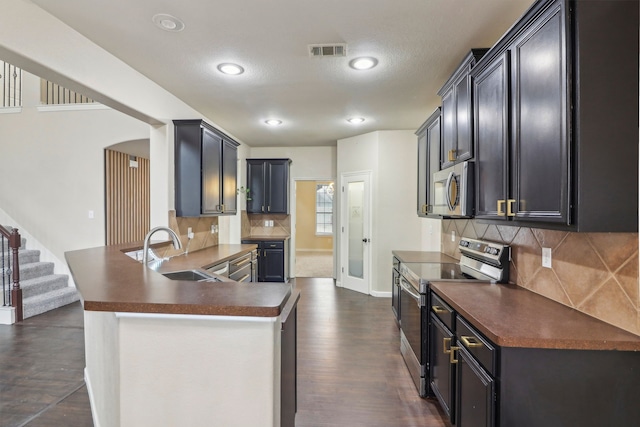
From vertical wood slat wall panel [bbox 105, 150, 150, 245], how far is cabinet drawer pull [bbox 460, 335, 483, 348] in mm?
5374

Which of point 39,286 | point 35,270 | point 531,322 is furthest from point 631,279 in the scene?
point 35,270

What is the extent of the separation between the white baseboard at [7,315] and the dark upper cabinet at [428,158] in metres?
4.89

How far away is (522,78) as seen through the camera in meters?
1.63

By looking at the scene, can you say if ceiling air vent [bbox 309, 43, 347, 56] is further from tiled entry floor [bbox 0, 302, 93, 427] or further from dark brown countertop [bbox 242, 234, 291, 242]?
dark brown countertop [bbox 242, 234, 291, 242]

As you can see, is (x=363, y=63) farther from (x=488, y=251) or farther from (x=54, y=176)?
(x=54, y=176)

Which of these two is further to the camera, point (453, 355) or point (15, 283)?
point (15, 283)

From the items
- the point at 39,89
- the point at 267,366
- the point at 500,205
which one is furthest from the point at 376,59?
the point at 39,89

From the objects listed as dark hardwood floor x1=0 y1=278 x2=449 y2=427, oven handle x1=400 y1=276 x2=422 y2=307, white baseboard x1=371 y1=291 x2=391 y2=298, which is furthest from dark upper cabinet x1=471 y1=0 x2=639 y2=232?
white baseboard x1=371 y1=291 x2=391 y2=298

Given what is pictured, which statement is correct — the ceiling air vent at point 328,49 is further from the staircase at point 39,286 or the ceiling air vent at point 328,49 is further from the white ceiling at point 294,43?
the staircase at point 39,286

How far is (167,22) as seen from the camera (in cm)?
211

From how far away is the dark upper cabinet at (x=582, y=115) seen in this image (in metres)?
1.25

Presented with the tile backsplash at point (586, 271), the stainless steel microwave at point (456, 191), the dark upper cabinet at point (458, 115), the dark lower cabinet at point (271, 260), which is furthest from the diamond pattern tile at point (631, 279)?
the dark lower cabinet at point (271, 260)

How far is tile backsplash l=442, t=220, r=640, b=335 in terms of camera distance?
1.34 meters

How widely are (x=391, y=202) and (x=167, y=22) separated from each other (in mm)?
3811
